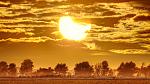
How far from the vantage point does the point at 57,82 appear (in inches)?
2985

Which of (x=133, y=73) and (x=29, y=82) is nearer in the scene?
(x=29, y=82)

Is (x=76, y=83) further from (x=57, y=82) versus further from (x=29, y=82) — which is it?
(x=29, y=82)

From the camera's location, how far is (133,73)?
159750mm

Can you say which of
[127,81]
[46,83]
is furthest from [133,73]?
[46,83]

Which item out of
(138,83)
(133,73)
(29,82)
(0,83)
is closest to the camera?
(0,83)

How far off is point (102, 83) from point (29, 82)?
12565mm

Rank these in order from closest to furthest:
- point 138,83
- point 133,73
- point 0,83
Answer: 1. point 0,83
2. point 138,83
3. point 133,73

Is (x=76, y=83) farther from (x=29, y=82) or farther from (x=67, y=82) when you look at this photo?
(x=29, y=82)

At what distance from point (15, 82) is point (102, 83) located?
588 inches

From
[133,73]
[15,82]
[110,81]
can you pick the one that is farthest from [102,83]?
[133,73]

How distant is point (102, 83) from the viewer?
2990 inches

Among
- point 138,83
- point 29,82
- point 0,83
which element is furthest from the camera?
point 138,83

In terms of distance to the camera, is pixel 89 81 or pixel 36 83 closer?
pixel 36 83

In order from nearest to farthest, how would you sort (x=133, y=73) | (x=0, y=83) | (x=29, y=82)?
1. (x=0, y=83)
2. (x=29, y=82)
3. (x=133, y=73)
